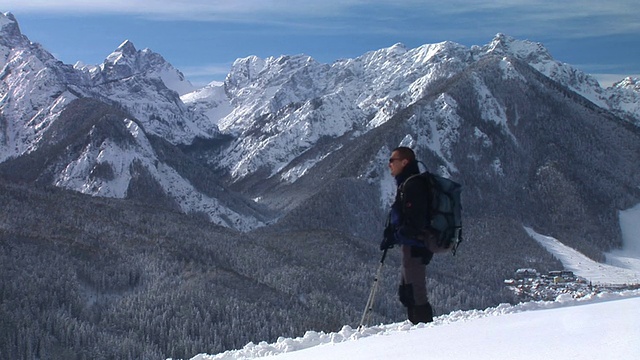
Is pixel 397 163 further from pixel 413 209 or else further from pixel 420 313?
pixel 420 313

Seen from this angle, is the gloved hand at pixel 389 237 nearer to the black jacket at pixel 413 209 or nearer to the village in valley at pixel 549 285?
the black jacket at pixel 413 209

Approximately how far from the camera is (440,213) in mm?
17109

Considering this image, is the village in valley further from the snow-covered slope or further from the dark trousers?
the dark trousers

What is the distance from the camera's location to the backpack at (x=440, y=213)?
17062 millimetres

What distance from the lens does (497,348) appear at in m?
Result: 13.2

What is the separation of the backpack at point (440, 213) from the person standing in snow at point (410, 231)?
145 millimetres

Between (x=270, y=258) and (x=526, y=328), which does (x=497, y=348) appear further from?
(x=270, y=258)

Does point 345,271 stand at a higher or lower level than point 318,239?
lower

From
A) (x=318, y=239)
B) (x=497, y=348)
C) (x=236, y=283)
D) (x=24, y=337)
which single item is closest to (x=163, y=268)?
(x=236, y=283)

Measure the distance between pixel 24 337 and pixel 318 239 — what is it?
372 ft

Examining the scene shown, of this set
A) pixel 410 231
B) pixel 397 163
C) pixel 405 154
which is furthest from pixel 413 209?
pixel 405 154

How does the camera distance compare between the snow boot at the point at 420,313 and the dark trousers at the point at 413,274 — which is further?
the snow boot at the point at 420,313

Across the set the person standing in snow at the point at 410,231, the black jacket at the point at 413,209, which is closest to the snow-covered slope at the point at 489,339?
the person standing in snow at the point at 410,231

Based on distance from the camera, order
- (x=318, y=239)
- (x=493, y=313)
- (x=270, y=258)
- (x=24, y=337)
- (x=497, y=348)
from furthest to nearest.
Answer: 1. (x=318, y=239)
2. (x=270, y=258)
3. (x=24, y=337)
4. (x=493, y=313)
5. (x=497, y=348)
